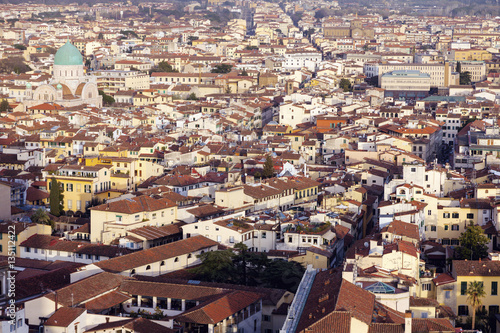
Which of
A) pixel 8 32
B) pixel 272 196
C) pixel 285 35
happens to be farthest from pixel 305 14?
pixel 272 196

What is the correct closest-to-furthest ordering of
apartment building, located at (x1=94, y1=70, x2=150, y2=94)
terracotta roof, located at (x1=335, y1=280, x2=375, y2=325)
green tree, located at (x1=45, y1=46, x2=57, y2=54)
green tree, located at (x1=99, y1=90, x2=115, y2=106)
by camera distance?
terracotta roof, located at (x1=335, y1=280, x2=375, y2=325) < green tree, located at (x1=99, y1=90, x2=115, y2=106) < apartment building, located at (x1=94, y1=70, x2=150, y2=94) < green tree, located at (x1=45, y1=46, x2=57, y2=54)

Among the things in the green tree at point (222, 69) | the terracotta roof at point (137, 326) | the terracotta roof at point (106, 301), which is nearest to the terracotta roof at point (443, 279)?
the terracotta roof at point (137, 326)

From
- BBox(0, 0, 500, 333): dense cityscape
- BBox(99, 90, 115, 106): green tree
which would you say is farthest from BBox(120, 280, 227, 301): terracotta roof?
BBox(99, 90, 115, 106): green tree

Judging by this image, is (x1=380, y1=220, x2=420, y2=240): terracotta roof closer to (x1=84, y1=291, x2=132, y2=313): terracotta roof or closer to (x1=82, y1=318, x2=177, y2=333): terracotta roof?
(x1=84, y1=291, x2=132, y2=313): terracotta roof

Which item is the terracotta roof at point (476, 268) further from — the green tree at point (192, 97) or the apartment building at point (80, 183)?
the green tree at point (192, 97)

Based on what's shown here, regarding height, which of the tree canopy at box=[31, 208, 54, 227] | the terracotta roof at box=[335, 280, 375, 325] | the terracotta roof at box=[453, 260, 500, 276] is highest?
the terracotta roof at box=[335, 280, 375, 325]
